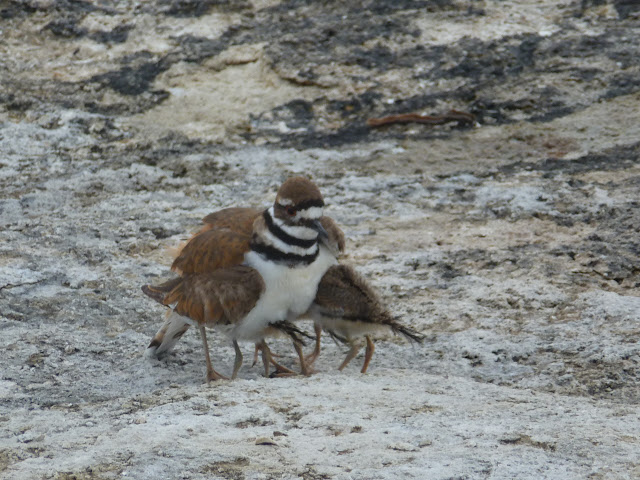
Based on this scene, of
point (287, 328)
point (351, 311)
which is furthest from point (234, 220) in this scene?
point (351, 311)

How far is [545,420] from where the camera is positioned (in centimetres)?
403

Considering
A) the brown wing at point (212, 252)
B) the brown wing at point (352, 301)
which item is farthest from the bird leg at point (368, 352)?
the brown wing at point (212, 252)

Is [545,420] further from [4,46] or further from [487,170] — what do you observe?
[4,46]

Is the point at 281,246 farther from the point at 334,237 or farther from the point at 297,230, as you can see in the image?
the point at 334,237

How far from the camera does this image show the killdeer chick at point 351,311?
534 cm

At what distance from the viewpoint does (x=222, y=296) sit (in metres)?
5.12

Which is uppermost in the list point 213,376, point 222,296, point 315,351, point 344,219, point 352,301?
point 222,296

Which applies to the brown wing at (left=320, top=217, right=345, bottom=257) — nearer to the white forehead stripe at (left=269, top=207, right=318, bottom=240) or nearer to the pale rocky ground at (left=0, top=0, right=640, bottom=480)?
the white forehead stripe at (left=269, top=207, right=318, bottom=240)

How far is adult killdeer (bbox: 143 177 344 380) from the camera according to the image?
17.0 feet

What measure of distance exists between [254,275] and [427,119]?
11.5 ft

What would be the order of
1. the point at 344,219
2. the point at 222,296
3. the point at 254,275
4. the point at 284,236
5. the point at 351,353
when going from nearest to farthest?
the point at 222,296
the point at 254,275
the point at 284,236
the point at 351,353
the point at 344,219

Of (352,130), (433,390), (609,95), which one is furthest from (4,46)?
(433,390)

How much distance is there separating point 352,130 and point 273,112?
0.77m

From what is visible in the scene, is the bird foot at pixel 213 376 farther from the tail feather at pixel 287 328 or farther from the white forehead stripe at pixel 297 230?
the white forehead stripe at pixel 297 230
